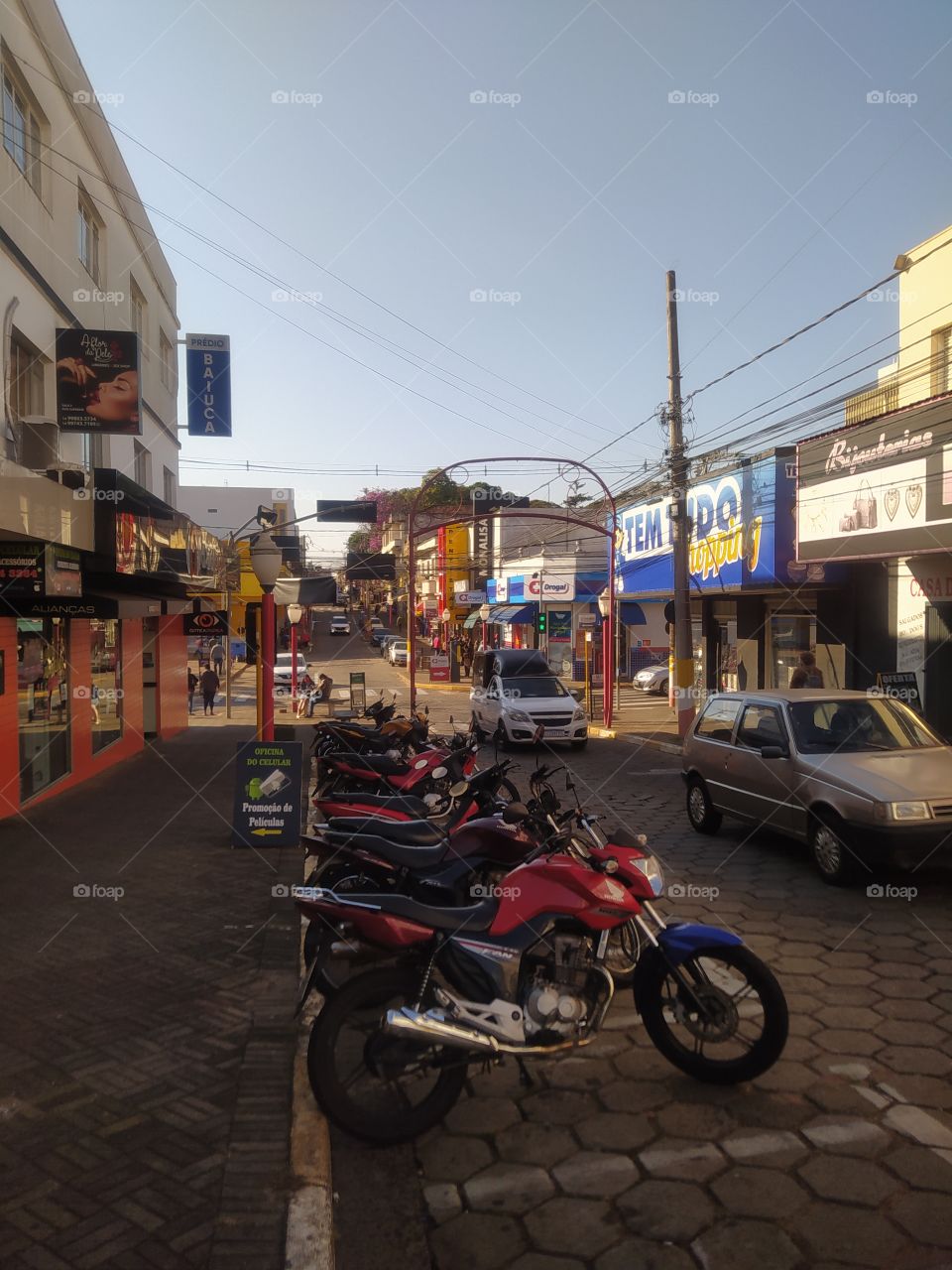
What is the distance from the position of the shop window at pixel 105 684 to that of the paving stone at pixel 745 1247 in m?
13.2

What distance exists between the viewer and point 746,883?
27.2ft

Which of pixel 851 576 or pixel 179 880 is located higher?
pixel 851 576

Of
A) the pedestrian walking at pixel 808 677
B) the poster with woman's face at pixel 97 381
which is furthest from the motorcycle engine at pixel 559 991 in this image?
the pedestrian walking at pixel 808 677

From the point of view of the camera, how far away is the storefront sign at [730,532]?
17.7 meters

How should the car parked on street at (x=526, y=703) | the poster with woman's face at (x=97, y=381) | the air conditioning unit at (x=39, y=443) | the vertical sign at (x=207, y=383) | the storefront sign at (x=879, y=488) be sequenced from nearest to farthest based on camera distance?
the air conditioning unit at (x=39, y=443), the poster with woman's face at (x=97, y=381), the storefront sign at (x=879, y=488), the vertical sign at (x=207, y=383), the car parked on street at (x=526, y=703)

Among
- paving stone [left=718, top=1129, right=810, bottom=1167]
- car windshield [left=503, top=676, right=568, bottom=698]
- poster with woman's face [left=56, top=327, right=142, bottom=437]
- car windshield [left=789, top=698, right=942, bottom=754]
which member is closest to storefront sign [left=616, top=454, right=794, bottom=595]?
car windshield [left=503, top=676, right=568, bottom=698]

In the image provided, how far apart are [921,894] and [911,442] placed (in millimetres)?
8062

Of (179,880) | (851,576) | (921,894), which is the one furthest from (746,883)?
(851,576)

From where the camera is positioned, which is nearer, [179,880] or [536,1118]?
[536,1118]

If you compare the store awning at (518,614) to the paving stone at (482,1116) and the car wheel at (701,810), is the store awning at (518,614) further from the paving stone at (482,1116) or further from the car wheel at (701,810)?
the paving stone at (482,1116)

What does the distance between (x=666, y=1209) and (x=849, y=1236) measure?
66 cm

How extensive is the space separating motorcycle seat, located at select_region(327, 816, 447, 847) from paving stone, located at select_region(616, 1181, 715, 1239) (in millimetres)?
2645

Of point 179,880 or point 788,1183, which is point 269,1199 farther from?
point 179,880

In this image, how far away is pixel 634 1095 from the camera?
4586 mm
